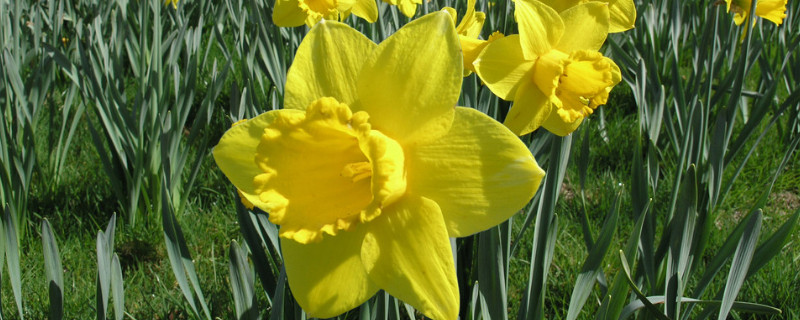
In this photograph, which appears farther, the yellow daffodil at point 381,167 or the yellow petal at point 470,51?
the yellow petal at point 470,51

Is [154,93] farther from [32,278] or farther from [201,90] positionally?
[201,90]

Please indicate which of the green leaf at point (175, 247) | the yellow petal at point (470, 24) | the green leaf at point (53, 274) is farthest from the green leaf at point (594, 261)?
the green leaf at point (53, 274)

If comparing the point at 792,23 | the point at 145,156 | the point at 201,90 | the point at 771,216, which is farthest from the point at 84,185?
the point at 792,23

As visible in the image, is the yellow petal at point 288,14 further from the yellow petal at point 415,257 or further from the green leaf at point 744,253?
the green leaf at point 744,253

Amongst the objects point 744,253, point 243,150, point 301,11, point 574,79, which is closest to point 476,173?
point 243,150

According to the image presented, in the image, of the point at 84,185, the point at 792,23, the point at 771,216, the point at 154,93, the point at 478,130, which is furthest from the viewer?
the point at 792,23

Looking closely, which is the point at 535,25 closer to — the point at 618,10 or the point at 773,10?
the point at 618,10
